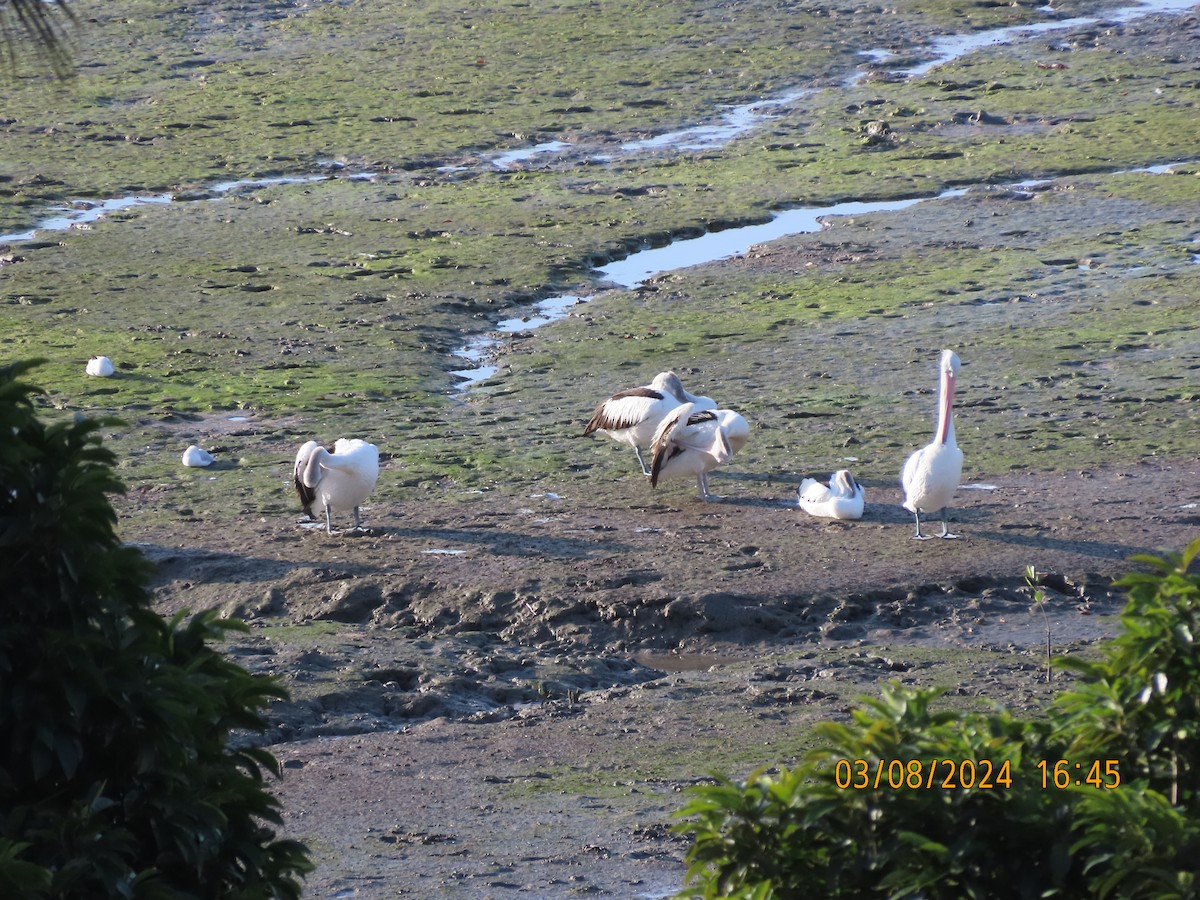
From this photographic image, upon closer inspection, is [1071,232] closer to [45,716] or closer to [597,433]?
[597,433]

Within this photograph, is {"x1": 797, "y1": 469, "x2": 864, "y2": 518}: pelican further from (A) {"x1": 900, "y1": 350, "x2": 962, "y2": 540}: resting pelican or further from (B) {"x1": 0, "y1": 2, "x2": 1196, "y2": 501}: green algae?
(B) {"x1": 0, "y1": 2, "x2": 1196, "y2": 501}: green algae

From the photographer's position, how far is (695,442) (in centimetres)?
1050

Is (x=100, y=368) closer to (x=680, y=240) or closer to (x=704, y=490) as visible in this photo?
(x=704, y=490)

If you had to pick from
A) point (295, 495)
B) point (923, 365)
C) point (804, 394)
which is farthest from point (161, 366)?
point (923, 365)

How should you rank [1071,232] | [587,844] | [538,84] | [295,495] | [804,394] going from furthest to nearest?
[538,84] → [1071,232] → [804,394] → [295,495] → [587,844]

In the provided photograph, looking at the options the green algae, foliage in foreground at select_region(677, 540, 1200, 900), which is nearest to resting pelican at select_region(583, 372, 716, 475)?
the green algae

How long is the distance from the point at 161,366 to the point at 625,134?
418 inches

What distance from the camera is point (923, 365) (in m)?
13.5

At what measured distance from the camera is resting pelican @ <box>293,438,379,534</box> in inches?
386

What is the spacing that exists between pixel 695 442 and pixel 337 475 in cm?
230

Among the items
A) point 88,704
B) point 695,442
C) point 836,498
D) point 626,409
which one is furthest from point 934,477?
point 88,704

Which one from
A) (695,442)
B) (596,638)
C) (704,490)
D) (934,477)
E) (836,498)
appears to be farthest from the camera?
(704,490)
